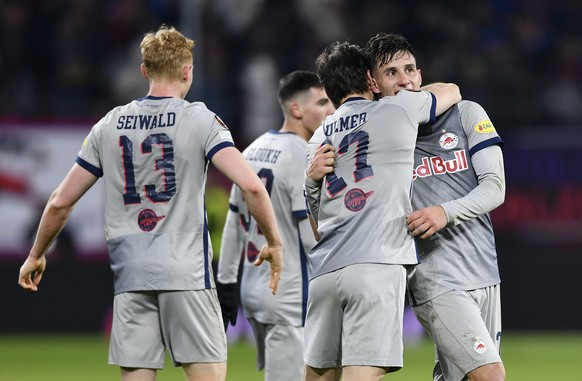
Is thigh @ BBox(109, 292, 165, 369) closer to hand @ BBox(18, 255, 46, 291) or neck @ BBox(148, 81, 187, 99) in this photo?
hand @ BBox(18, 255, 46, 291)

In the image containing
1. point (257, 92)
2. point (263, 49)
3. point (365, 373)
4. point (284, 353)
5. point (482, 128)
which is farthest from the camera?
point (263, 49)

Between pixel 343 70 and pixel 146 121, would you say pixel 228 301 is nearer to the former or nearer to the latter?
pixel 146 121

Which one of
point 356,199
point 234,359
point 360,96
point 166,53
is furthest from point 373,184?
point 234,359

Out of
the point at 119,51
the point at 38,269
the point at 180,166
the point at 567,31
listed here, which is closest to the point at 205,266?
the point at 180,166

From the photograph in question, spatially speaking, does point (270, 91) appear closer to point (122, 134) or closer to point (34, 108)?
point (34, 108)

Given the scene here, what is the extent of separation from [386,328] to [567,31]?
456 inches

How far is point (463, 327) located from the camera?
19.8 feet

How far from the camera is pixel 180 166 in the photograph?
19.8ft

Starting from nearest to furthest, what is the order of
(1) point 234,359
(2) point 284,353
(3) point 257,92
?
(2) point 284,353 → (1) point 234,359 → (3) point 257,92

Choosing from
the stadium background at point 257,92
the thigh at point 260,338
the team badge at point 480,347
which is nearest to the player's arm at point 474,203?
the team badge at point 480,347

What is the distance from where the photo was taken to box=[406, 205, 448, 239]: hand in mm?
5770

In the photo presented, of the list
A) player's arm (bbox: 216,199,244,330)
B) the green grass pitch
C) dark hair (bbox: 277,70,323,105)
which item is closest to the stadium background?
the green grass pitch

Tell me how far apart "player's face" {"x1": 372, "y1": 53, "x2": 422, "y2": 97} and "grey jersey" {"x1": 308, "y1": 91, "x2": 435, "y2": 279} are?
0.18 metres

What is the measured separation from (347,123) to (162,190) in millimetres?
1099
